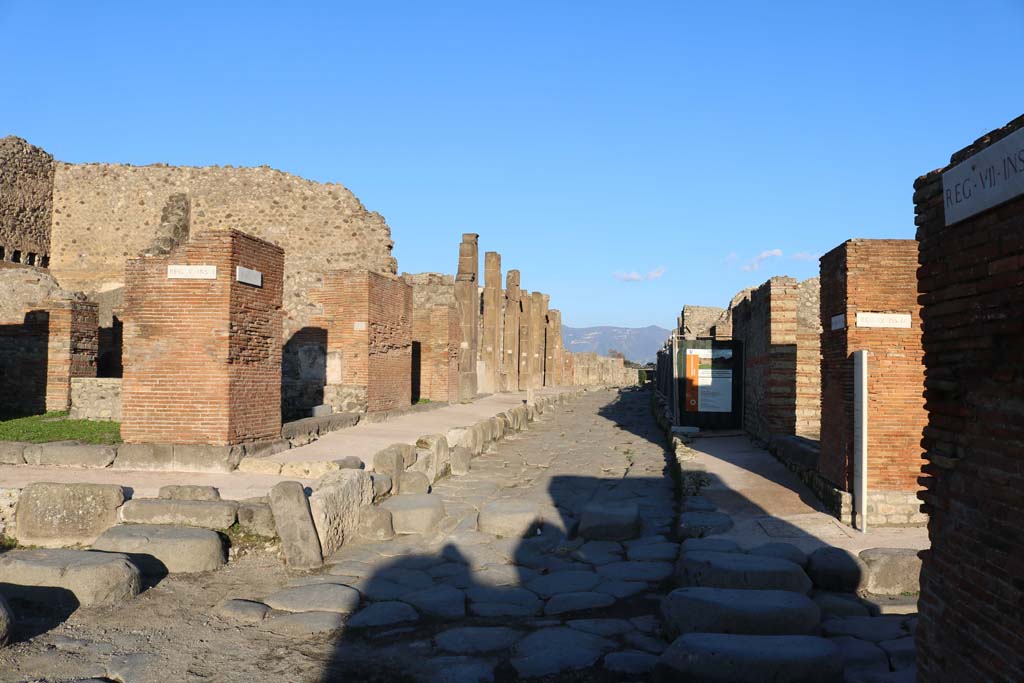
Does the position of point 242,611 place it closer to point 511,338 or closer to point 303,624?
point 303,624

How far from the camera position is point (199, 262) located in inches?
341

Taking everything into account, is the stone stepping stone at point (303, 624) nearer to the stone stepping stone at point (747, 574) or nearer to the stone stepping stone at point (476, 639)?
the stone stepping stone at point (476, 639)

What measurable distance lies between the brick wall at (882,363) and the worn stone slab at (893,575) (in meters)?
1.55

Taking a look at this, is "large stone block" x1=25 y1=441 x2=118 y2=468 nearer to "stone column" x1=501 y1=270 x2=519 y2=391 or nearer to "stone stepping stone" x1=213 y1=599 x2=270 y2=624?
"stone stepping stone" x1=213 y1=599 x2=270 y2=624

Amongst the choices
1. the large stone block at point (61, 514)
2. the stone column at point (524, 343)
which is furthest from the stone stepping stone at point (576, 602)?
the stone column at point (524, 343)

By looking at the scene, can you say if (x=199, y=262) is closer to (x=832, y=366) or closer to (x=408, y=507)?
(x=408, y=507)

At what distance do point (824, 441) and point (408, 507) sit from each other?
4130 millimetres

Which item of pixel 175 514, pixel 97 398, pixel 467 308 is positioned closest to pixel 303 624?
pixel 175 514

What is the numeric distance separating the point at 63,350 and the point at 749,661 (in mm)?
12746

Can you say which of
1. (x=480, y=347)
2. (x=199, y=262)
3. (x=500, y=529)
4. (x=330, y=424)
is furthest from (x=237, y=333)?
(x=480, y=347)

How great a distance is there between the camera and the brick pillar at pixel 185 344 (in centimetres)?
866

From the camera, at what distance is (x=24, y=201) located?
24078mm

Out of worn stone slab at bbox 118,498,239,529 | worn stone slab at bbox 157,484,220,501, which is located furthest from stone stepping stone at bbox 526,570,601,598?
worn stone slab at bbox 157,484,220,501

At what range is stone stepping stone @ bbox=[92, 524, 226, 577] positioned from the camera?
5.50m
